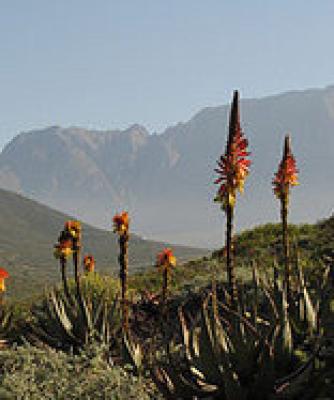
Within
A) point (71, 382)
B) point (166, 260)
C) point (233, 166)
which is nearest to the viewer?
point (71, 382)

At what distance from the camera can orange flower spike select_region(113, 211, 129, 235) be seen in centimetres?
1002

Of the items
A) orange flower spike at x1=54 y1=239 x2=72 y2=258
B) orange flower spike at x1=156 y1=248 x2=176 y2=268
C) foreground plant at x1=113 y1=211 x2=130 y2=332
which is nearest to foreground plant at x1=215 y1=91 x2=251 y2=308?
foreground plant at x1=113 y1=211 x2=130 y2=332

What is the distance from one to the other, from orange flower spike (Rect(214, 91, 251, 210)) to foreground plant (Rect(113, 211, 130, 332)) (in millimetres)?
2167

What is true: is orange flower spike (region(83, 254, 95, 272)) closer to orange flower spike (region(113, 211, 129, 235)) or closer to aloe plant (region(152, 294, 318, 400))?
orange flower spike (region(113, 211, 129, 235))

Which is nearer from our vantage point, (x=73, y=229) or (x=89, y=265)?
(x=73, y=229)

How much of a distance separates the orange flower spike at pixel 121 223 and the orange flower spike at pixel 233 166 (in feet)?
7.63

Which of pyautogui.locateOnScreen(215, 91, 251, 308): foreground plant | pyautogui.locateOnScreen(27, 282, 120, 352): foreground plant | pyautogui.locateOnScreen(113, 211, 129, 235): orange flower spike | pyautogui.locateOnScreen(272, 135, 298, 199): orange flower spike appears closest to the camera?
pyautogui.locateOnScreen(215, 91, 251, 308): foreground plant

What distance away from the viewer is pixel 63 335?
34.7ft

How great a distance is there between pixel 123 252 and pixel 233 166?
271cm

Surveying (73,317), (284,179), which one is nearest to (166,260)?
(73,317)

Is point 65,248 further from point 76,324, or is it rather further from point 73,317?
point 76,324

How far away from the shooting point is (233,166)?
7.59 m

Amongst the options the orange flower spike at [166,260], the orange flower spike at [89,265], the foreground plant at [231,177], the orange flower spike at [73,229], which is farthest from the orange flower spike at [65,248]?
the foreground plant at [231,177]

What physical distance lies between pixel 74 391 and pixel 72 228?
4463 mm
